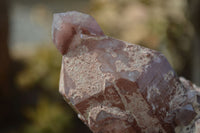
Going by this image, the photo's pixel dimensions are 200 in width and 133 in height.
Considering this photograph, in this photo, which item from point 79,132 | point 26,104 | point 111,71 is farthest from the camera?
point 26,104

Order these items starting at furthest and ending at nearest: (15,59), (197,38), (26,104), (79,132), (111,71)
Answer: (15,59) < (26,104) < (79,132) < (197,38) < (111,71)

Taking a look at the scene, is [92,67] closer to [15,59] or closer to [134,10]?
[134,10]

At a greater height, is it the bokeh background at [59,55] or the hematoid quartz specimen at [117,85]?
the hematoid quartz specimen at [117,85]

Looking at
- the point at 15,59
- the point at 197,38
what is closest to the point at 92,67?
the point at 197,38

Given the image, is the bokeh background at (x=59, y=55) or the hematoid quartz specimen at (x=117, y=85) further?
the bokeh background at (x=59, y=55)
